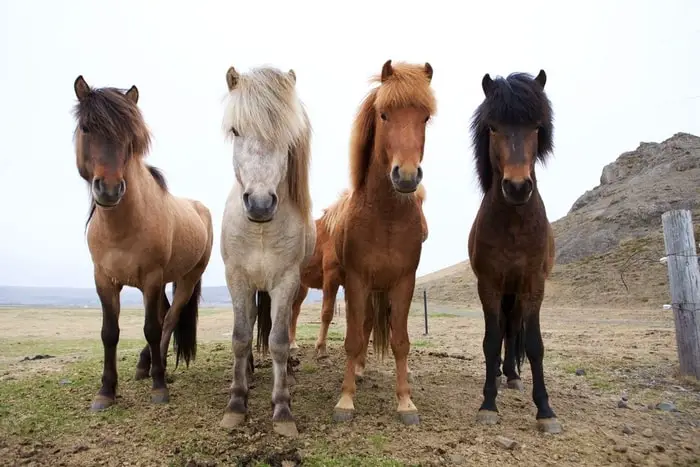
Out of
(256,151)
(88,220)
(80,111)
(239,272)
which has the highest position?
(80,111)

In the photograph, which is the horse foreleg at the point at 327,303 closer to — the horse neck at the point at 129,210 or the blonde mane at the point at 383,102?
the blonde mane at the point at 383,102

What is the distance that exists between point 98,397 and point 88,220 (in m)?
1.68

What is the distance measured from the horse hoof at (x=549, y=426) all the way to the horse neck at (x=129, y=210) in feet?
12.5

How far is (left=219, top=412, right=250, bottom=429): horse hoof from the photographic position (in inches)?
146

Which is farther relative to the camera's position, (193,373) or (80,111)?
(193,373)

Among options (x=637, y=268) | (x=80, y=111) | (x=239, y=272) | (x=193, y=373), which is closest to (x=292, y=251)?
(x=239, y=272)

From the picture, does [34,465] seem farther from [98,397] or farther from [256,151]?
[256,151]

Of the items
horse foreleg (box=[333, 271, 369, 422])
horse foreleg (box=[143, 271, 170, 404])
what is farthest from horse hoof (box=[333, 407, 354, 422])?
horse foreleg (box=[143, 271, 170, 404])

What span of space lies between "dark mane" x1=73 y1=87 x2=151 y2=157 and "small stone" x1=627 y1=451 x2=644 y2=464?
4531 mm

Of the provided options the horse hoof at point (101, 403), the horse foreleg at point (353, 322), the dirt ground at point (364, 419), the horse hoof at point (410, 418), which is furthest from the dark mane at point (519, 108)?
the horse hoof at point (101, 403)

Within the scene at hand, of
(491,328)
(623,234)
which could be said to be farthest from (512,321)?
(623,234)

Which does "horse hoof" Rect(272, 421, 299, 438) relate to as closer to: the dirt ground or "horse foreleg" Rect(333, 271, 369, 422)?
the dirt ground

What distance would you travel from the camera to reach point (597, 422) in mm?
3967

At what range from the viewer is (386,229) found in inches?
162
